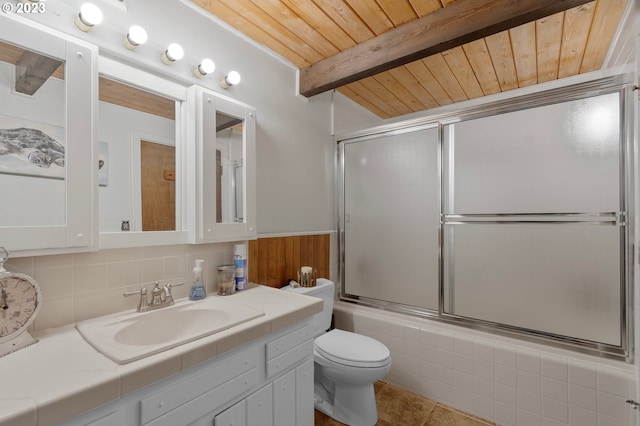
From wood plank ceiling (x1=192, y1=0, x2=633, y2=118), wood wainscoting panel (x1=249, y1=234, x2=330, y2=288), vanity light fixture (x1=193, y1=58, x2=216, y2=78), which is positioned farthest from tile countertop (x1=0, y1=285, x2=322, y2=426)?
wood plank ceiling (x1=192, y1=0, x2=633, y2=118)

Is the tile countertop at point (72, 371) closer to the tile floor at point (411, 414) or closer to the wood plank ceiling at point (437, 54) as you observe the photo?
the tile floor at point (411, 414)

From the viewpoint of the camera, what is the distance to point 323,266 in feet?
7.70

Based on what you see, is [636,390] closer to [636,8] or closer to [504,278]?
[504,278]

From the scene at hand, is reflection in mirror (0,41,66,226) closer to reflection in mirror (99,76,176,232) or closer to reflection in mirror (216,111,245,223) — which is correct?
reflection in mirror (99,76,176,232)

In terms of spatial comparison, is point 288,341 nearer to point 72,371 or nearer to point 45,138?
point 72,371

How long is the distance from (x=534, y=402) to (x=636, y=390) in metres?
0.44

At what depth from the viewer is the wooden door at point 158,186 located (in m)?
1.32

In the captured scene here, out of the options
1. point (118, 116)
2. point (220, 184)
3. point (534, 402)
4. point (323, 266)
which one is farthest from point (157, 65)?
point (534, 402)

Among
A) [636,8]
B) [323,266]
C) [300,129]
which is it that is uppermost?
[636,8]

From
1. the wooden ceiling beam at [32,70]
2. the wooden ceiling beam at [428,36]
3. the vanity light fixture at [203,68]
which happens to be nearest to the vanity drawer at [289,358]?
the wooden ceiling beam at [32,70]

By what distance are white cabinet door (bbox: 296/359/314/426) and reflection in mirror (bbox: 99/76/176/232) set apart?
89cm

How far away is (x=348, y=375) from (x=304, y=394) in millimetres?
347

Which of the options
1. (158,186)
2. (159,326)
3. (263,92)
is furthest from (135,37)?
(159,326)

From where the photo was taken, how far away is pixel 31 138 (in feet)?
3.24
